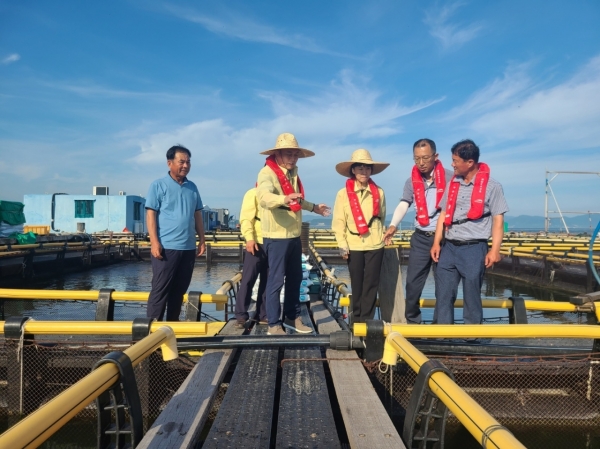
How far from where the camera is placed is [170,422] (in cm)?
212

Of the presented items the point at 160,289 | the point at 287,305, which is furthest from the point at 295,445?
the point at 160,289

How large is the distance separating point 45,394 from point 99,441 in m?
2.06

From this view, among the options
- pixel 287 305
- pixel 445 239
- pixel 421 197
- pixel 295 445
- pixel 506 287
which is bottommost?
pixel 506 287

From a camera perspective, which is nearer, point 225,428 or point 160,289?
point 225,428

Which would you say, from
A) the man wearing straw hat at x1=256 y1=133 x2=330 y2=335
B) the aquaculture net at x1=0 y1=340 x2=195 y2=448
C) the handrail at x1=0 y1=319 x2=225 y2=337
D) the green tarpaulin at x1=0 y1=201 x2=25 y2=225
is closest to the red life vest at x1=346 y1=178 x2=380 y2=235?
the man wearing straw hat at x1=256 y1=133 x2=330 y2=335

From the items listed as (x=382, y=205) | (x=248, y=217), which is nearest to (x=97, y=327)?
(x=248, y=217)

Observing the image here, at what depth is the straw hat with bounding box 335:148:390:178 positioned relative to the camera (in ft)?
13.4

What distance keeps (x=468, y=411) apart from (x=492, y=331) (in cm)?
149

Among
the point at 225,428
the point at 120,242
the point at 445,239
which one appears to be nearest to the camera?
the point at 225,428

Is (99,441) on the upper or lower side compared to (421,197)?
lower

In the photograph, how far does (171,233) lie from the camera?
4.08m

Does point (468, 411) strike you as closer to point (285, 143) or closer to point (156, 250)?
point (285, 143)

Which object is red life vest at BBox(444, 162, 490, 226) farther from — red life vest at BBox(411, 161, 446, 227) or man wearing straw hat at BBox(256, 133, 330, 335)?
man wearing straw hat at BBox(256, 133, 330, 335)

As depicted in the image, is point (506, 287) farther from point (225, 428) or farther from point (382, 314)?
point (225, 428)
